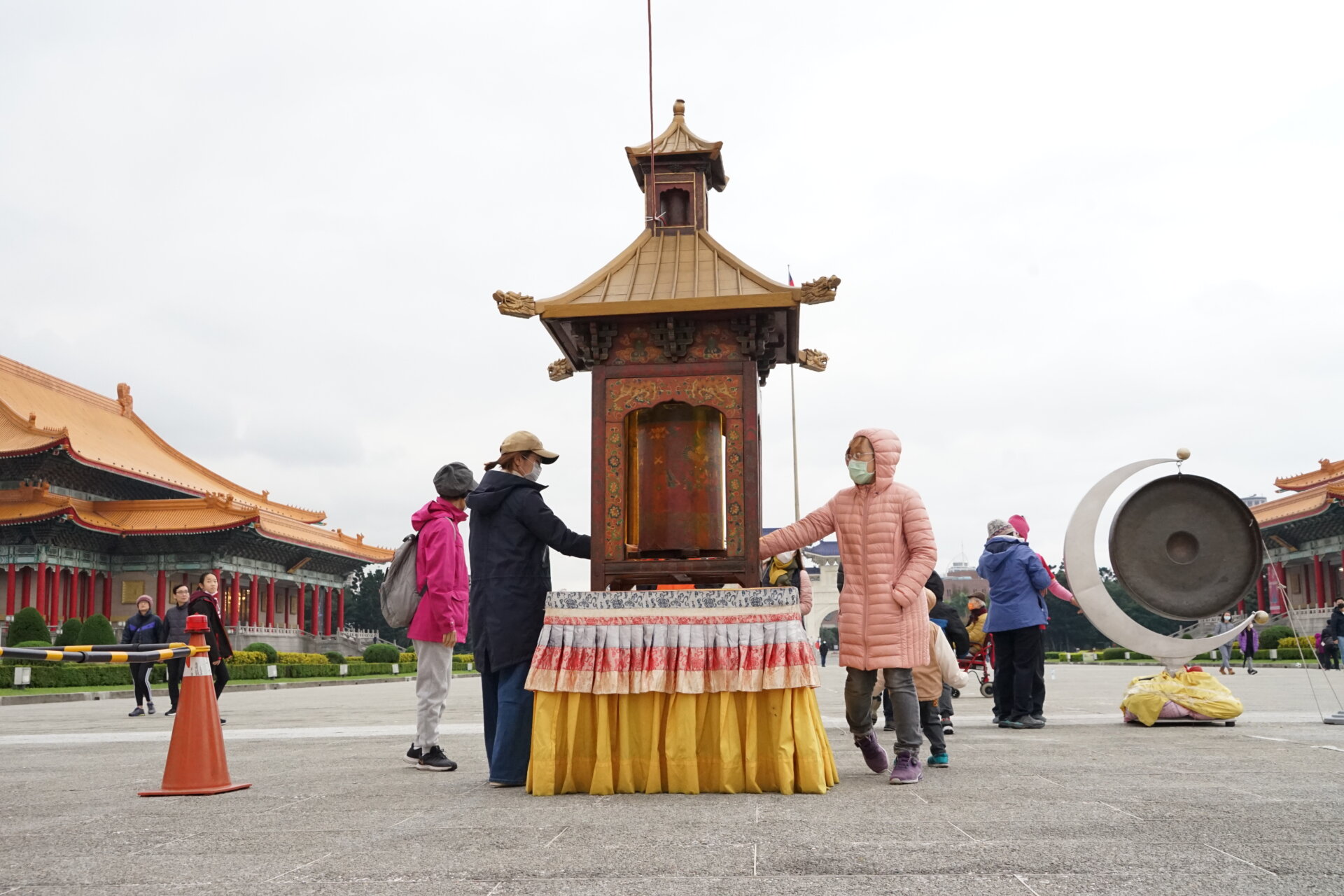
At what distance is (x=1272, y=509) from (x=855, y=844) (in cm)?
4401

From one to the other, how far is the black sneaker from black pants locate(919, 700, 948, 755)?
8.38 ft

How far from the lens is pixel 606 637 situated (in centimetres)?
523

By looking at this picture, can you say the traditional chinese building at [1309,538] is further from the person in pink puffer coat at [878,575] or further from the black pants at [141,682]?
the person in pink puffer coat at [878,575]

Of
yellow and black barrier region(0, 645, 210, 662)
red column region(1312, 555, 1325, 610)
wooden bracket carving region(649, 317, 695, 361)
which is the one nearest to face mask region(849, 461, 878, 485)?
wooden bracket carving region(649, 317, 695, 361)

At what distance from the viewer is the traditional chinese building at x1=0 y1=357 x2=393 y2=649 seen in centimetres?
3253

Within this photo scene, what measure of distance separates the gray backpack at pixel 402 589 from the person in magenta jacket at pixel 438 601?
52mm

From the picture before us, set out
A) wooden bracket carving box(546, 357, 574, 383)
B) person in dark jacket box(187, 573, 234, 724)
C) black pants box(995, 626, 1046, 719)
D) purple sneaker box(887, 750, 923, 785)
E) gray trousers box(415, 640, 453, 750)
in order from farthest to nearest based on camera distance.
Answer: person in dark jacket box(187, 573, 234, 724), black pants box(995, 626, 1046, 719), wooden bracket carving box(546, 357, 574, 383), gray trousers box(415, 640, 453, 750), purple sneaker box(887, 750, 923, 785)

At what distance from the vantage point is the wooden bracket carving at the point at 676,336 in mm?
5891

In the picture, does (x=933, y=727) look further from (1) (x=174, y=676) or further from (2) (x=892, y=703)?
(1) (x=174, y=676)

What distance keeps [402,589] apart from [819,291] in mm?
2965

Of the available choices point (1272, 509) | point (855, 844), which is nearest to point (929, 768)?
point (855, 844)

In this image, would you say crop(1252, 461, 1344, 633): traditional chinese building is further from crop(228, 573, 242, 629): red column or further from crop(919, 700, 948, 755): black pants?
crop(919, 700, 948, 755): black pants

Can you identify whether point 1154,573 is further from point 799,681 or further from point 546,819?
point 546,819

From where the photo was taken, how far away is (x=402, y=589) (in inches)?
259
